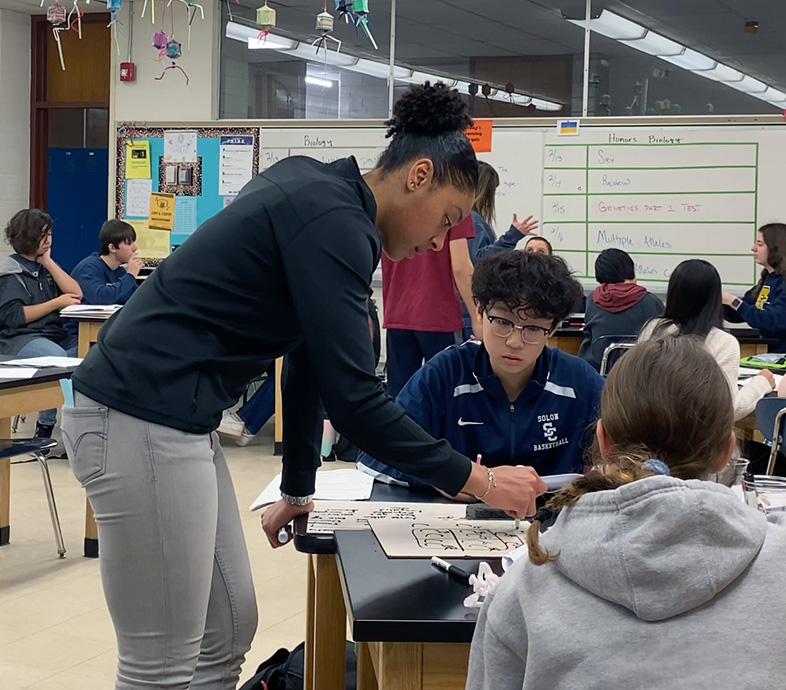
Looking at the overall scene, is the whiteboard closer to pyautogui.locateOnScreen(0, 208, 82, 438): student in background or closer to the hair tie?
pyautogui.locateOnScreen(0, 208, 82, 438): student in background

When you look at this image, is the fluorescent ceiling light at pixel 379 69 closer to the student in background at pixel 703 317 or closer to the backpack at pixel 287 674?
the student in background at pixel 703 317

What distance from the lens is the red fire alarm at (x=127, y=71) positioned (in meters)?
7.25

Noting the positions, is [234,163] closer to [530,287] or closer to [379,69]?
[379,69]

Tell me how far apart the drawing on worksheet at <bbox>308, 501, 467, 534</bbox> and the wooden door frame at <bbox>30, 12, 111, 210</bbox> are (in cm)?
683

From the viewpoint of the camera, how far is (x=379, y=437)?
4.73ft

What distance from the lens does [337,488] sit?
1.88 meters

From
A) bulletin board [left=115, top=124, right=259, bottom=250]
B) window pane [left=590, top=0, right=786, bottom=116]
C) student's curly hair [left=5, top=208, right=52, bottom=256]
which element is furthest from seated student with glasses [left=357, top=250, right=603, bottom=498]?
bulletin board [left=115, top=124, right=259, bottom=250]

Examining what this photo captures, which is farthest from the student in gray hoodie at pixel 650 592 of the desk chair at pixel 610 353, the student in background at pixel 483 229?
the desk chair at pixel 610 353

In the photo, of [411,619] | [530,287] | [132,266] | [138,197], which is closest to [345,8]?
[530,287]

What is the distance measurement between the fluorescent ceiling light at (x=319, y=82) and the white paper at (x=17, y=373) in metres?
4.04

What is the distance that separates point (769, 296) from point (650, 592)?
467 centimetres

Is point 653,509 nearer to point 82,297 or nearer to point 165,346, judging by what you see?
point 165,346

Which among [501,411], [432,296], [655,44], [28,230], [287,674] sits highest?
[655,44]

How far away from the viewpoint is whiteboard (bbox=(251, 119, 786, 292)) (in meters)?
5.99
